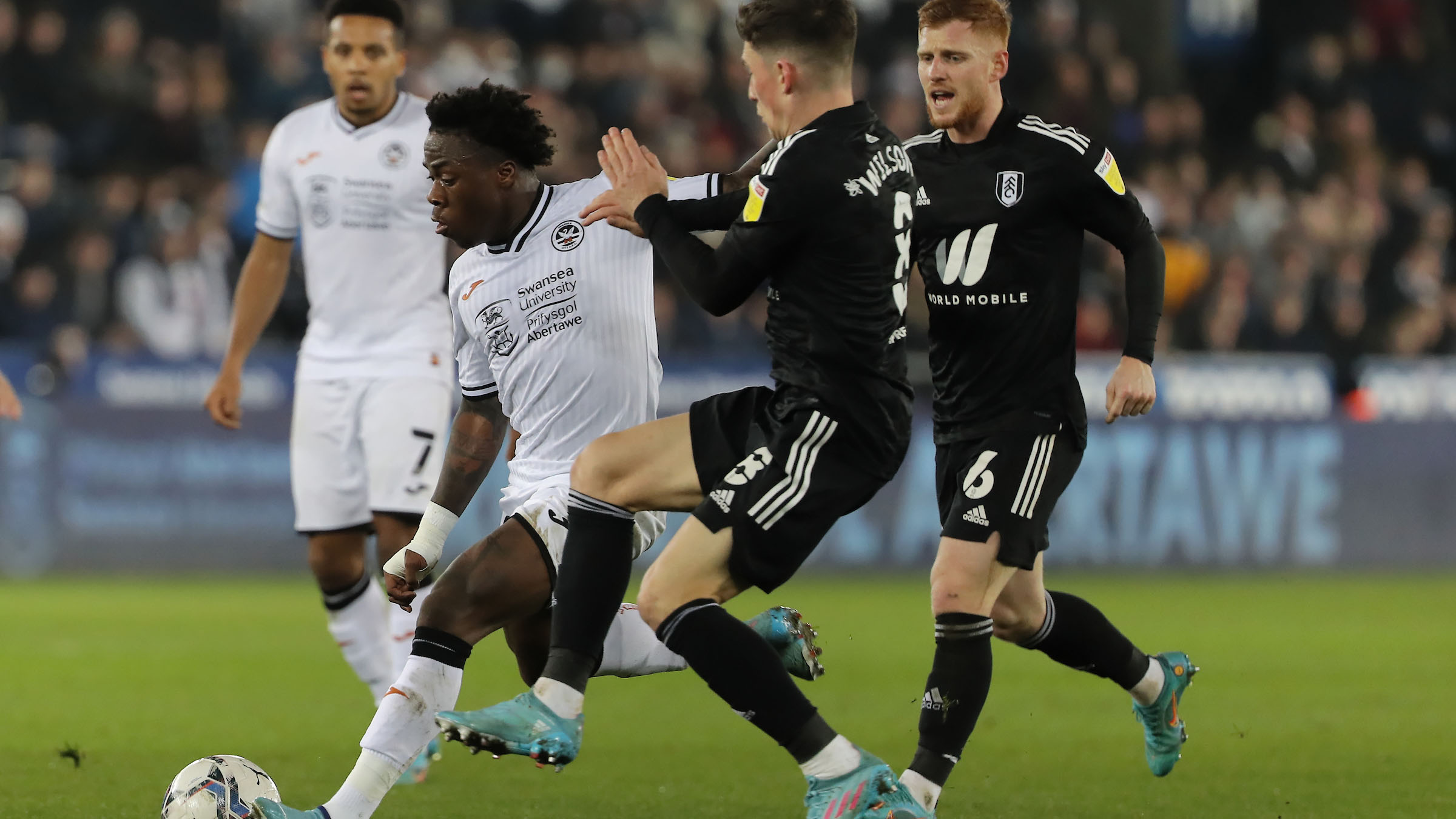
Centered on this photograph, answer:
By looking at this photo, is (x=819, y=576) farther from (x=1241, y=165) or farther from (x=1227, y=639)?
(x=1241, y=165)

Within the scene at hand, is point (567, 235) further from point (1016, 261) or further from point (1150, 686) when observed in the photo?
point (1150, 686)

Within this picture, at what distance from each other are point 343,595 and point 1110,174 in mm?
3317

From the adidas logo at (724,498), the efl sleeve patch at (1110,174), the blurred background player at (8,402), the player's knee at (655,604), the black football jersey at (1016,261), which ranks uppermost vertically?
the efl sleeve patch at (1110,174)

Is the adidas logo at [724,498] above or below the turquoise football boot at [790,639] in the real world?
above

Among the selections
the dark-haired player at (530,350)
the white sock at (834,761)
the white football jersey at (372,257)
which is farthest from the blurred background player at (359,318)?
the white sock at (834,761)

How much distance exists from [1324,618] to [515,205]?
27.8ft

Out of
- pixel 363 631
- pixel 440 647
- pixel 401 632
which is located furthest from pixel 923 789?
pixel 363 631

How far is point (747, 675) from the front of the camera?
453 cm

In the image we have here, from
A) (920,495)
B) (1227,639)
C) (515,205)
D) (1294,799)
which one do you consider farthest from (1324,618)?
(515,205)

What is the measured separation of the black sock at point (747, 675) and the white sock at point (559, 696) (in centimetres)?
27

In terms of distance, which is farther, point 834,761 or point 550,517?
point 550,517

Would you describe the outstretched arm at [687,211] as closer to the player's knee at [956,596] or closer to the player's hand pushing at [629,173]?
the player's hand pushing at [629,173]

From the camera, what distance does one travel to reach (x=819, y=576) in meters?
14.2

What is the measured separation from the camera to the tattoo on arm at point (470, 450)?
17.6 ft
